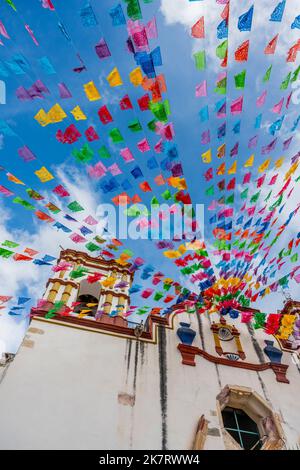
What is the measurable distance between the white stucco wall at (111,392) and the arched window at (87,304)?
201cm

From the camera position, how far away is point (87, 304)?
12.1 m

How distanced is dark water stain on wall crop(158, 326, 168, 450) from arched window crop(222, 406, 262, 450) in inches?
80.2

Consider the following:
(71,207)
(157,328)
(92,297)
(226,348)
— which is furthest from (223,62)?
(92,297)

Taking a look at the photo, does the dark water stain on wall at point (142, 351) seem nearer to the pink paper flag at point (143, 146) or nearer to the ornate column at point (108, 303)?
the ornate column at point (108, 303)

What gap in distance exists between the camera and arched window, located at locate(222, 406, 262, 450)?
8648 millimetres

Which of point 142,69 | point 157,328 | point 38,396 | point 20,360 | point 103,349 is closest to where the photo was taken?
point 142,69

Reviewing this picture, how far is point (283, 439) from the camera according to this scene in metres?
8.41

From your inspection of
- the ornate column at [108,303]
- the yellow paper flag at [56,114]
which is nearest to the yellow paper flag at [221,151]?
the yellow paper flag at [56,114]

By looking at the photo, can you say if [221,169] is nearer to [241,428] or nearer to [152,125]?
[152,125]

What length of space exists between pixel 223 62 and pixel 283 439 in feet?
31.6

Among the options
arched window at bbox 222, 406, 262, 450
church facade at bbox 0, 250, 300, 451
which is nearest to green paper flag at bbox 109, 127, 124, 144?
church facade at bbox 0, 250, 300, 451

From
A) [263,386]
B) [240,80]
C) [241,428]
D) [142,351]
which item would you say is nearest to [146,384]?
[142,351]

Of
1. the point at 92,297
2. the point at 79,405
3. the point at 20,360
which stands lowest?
the point at 79,405
